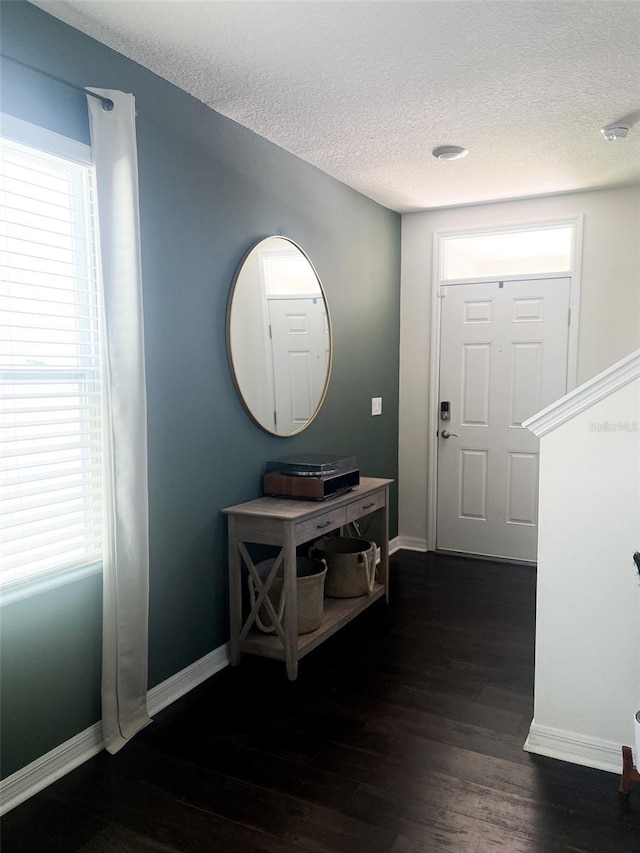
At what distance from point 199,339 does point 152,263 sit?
0.39 m

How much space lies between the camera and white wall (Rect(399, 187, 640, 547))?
13.2ft

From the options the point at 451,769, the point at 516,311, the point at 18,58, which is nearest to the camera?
the point at 18,58

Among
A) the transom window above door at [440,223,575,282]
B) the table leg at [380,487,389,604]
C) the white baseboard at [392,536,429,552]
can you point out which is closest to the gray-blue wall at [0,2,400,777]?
the table leg at [380,487,389,604]

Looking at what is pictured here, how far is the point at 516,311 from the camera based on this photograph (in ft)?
14.3

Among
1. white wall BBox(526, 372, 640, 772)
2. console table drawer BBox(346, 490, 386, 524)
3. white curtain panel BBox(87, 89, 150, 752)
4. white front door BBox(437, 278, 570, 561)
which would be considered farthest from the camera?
white front door BBox(437, 278, 570, 561)

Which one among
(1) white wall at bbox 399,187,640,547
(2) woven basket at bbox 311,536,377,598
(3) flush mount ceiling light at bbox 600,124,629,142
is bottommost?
(2) woven basket at bbox 311,536,377,598

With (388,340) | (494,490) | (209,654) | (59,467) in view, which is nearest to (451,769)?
(209,654)

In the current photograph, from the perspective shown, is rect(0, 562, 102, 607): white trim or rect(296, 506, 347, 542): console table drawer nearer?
rect(0, 562, 102, 607): white trim

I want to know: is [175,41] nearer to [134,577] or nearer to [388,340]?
[134,577]

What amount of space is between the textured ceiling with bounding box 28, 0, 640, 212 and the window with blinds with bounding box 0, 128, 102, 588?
0.49 metres

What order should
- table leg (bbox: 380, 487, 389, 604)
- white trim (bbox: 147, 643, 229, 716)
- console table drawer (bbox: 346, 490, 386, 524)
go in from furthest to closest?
1. table leg (bbox: 380, 487, 389, 604)
2. console table drawer (bbox: 346, 490, 386, 524)
3. white trim (bbox: 147, 643, 229, 716)

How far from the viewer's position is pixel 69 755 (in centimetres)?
214

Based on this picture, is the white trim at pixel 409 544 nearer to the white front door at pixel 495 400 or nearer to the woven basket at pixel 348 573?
the white front door at pixel 495 400

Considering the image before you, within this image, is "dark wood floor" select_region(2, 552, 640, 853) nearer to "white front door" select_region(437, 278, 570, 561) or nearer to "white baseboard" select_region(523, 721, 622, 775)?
"white baseboard" select_region(523, 721, 622, 775)
